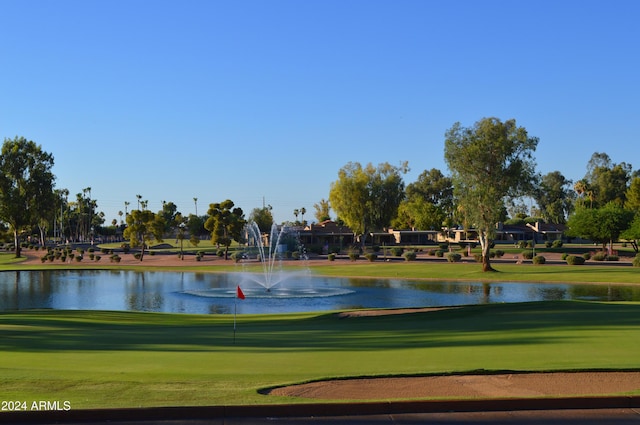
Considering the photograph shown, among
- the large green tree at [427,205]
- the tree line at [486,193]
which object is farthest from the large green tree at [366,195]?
the large green tree at [427,205]

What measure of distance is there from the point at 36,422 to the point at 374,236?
12800 cm

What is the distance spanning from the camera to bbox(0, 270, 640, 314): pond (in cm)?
3791

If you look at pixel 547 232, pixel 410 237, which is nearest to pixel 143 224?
pixel 410 237

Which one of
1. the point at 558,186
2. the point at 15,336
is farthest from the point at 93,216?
the point at 15,336

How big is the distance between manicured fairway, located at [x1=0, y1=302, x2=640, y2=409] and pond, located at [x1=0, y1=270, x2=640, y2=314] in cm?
1371

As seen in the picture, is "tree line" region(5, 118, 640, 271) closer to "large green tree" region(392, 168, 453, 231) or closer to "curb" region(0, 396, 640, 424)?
"large green tree" region(392, 168, 453, 231)

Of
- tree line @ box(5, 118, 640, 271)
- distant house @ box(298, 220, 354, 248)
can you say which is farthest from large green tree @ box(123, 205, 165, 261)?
distant house @ box(298, 220, 354, 248)

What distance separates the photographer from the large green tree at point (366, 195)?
341ft

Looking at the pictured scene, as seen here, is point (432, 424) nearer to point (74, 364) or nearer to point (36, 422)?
point (36, 422)

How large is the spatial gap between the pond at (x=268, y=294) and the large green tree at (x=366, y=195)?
44423 millimetres

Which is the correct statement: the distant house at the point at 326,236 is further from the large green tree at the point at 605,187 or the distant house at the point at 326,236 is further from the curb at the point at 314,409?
the curb at the point at 314,409

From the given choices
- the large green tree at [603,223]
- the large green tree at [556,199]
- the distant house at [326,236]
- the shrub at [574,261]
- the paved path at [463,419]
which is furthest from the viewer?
the large green tree at [556,199]

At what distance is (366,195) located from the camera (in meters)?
105

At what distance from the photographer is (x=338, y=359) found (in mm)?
13992
